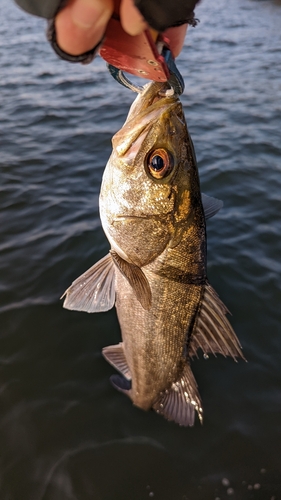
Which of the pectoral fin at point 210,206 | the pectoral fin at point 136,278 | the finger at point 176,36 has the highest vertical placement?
the finger at point 176,36

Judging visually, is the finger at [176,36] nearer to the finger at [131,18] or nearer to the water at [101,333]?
the finger at [131,18]

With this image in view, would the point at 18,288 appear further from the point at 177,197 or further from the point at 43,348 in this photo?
the point at 177,197

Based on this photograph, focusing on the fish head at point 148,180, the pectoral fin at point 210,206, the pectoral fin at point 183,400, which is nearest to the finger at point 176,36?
the fish head at point 148,180

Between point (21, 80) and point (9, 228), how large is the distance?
665 centimetres

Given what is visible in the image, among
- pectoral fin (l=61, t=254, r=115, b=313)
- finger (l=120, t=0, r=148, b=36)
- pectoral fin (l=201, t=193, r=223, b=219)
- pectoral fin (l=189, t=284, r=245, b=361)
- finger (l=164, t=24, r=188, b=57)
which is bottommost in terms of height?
pectoral fin (l=189, t=284, r=245, b=361)

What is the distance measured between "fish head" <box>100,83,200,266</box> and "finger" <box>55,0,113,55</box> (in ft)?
2.35

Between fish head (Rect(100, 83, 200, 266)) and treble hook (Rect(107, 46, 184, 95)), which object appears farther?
fish head (Rect(100, 83, 200, 266))

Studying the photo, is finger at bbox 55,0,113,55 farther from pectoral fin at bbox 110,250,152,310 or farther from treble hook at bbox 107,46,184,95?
pectoral fin at bbox 110,250,152,310

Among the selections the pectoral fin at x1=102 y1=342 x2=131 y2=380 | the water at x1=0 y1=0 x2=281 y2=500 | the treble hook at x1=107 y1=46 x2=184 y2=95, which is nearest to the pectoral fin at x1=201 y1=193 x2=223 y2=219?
the treble hook at x1=107 y1=46 x2=184 y2=95

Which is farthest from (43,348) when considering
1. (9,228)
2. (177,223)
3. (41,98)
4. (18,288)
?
(41,98)

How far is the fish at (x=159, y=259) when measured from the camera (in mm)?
1975

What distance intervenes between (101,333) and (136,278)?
1.77m

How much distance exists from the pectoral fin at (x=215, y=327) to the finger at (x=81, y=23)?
5.06 feet

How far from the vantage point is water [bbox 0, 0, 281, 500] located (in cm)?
298
